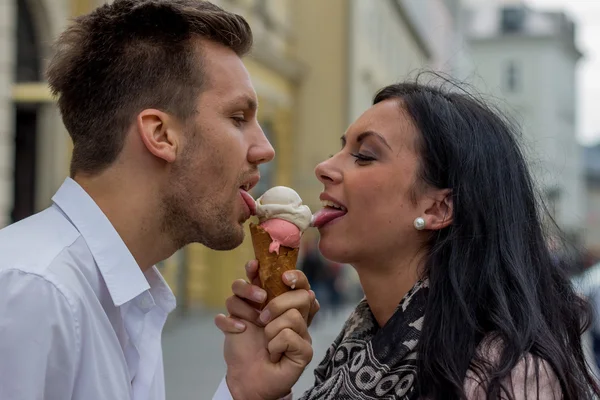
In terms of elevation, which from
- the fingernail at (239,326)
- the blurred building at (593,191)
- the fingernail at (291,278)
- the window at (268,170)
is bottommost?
the blurred building at (593,191)

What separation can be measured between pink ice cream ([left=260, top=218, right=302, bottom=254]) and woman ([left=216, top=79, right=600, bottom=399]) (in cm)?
10

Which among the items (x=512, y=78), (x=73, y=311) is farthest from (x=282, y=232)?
(x=512, y=78)

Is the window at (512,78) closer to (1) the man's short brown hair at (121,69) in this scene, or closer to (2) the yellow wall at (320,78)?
(2) the yellow wall at (320,78)

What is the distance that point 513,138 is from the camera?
3.01 metres

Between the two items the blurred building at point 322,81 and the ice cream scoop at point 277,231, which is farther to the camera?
the blurred building at point 322,81

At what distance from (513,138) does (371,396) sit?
1.06 meters

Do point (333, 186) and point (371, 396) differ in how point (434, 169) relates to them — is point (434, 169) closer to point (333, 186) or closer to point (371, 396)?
point (333, 186)

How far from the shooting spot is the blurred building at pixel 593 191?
260 feet

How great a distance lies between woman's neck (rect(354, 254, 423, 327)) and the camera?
2830 millimetres

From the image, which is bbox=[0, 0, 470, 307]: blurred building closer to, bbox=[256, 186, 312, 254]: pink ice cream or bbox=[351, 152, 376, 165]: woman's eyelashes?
bbox=[256, 186, 312, 254]: pink ice cream

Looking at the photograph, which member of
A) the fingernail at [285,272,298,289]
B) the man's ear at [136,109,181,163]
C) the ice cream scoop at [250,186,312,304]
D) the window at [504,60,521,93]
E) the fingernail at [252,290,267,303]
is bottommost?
the window at [504,60,521,93]

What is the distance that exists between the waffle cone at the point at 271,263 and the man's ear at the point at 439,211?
50 cm

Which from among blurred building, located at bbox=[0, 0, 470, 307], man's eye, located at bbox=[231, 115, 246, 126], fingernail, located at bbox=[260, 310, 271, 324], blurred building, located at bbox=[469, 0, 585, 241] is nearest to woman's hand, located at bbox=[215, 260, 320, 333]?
fingernail, located at bbox=[260, 310, 271, 324]

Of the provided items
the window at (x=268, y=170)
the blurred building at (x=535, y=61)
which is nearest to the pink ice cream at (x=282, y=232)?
the window at (x=268, y=170)
